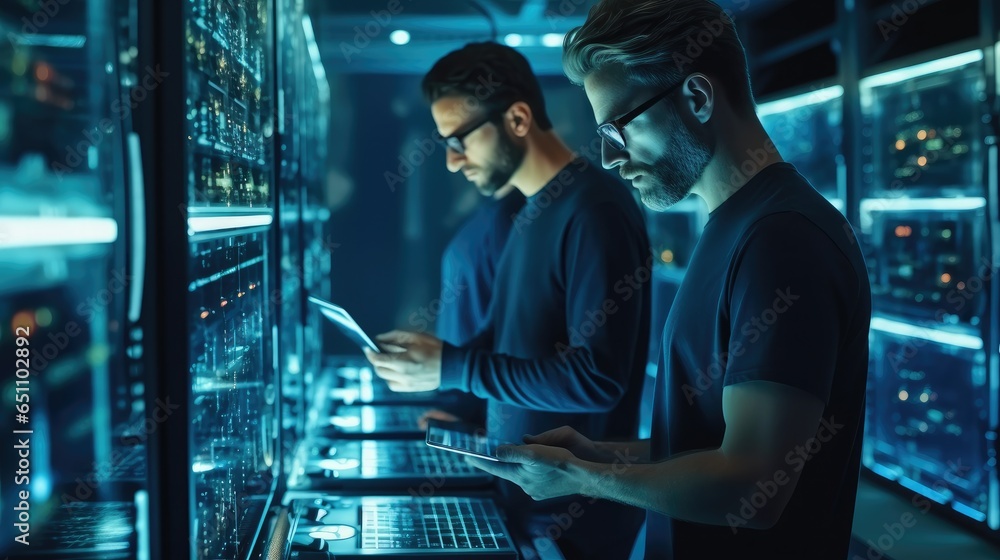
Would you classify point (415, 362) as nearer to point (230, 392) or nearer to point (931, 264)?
point (230, 392)

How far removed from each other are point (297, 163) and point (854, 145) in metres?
2.90

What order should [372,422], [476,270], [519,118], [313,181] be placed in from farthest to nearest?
[313,181]
[476,270]
[372,422]
[519,118]

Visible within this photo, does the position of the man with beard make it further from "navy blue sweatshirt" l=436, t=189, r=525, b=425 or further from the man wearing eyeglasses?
"navy blue sweatshirt" l=436, t=189, r=525, b=425

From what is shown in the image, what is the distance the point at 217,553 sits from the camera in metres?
1.05

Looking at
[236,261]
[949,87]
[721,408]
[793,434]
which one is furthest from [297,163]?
[949,87]

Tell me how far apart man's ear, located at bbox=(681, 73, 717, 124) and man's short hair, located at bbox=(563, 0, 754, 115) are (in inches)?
0.7

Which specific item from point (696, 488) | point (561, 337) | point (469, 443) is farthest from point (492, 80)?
point (696, 488)

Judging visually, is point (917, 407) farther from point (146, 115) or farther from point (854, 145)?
point (146, 115)

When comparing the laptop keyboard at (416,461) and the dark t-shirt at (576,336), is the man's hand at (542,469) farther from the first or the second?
the laptop keyboard at (416,461)

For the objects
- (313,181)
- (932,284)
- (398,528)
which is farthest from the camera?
(932,284)

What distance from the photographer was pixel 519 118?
83.0 inches

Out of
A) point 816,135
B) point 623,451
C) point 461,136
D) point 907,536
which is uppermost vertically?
point 816,135

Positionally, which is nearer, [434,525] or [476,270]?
[434,525]

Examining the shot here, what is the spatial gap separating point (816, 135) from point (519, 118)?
304cm
